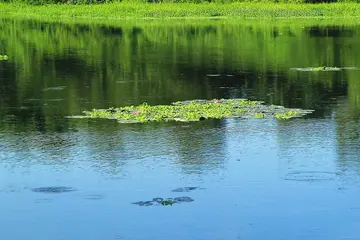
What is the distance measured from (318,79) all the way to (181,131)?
972cm

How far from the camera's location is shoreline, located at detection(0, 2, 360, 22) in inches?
2689

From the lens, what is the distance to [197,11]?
72438mm

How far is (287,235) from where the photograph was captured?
11664mm

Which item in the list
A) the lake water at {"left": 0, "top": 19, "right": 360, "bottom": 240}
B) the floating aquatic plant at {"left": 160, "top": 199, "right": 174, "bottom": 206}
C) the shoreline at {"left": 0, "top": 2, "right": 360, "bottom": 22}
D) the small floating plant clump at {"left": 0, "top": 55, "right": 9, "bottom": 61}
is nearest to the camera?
the lake water at {"left": 0, "top": 19, "right": 360, "bottom": 240}

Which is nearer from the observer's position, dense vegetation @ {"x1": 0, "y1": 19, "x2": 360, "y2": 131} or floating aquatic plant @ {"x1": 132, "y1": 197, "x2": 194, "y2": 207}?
floating aquatic plant @ {"x1": 132, "y1": 197, "x2": 194, "y2": 207}

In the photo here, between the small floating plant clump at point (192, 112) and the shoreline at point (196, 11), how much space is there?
148 feet

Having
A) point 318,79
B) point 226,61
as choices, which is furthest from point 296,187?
point 226,61

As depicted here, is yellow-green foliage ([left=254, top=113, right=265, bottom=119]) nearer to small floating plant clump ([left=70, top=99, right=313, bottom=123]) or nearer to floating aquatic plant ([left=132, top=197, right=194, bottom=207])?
small floating plant clump ([left=70, top=99, right=313, bottom=123])

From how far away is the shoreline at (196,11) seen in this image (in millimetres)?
68312

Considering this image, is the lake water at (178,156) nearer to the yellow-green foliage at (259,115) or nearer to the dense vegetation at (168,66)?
the dense vegetation at (168,66)

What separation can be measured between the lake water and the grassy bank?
36461 mm

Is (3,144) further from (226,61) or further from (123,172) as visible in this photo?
(226,61)


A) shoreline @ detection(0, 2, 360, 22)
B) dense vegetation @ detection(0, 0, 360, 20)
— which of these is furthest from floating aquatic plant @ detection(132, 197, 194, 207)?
dense vegetation @ detection(0, 0, 360, 20)

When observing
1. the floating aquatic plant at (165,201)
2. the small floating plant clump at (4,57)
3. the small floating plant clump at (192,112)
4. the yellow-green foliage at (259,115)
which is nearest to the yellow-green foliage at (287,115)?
the small floating plant clump at (192,112)
